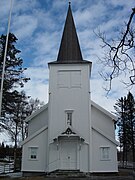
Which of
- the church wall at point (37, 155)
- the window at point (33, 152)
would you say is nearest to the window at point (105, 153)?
the church wall at point (37, 155)

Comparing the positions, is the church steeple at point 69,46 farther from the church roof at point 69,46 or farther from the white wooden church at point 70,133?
the white wooden church at point 70,133

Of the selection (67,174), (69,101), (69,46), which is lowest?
(67,174)

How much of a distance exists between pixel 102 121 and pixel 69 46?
8331 millimetres

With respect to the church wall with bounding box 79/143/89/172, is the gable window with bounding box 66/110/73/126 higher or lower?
higher

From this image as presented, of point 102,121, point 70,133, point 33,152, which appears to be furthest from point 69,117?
point 33,152

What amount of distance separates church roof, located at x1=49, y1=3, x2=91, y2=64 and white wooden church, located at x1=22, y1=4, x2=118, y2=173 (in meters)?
0.10

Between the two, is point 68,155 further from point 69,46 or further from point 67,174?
point 69,46

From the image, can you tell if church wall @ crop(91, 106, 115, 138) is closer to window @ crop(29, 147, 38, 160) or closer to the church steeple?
the church steeple

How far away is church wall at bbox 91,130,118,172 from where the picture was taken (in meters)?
21.0

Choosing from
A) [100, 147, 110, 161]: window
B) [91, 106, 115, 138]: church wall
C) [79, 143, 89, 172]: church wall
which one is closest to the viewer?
[79, 143, 89, 172]: church wall

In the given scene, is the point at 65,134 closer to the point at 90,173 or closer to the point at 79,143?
the point at 79,143

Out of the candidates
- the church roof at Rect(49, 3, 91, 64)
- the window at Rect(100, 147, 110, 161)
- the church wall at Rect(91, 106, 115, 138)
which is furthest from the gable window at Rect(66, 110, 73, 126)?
the church roof at Rect(49, 3, 91, 64)

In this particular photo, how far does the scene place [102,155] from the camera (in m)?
21.4

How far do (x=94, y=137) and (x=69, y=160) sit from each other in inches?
119
